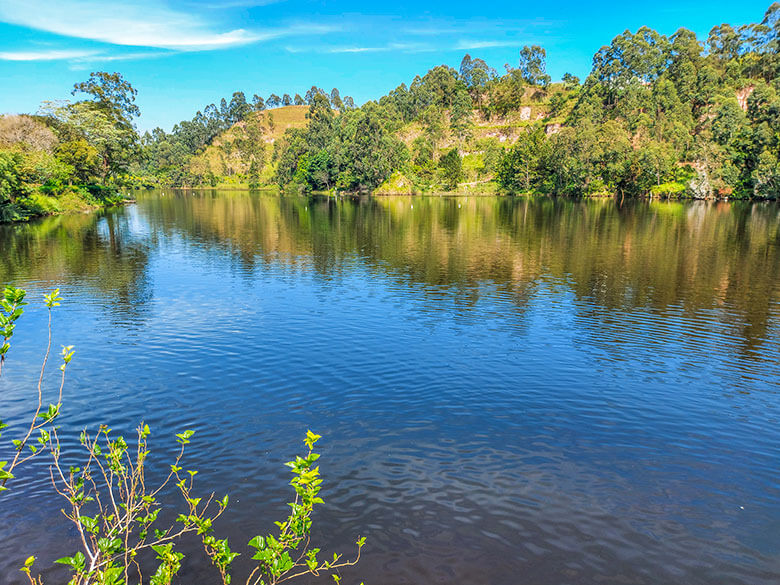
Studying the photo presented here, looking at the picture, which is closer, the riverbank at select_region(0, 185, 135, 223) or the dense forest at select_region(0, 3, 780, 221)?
the riverbank at select_region(0, 185, 135, 223)

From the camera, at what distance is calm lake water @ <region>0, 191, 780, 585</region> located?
11125 millimetres

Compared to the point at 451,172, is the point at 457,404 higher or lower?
lower

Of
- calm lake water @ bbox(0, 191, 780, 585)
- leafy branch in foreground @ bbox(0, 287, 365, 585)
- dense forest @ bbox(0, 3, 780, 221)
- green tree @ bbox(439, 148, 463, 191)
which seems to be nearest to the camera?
leafy branch in foreground @ bbox(0, 287, 365, 585)

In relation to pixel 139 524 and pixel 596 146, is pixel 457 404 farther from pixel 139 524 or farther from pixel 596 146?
pixel 596 146

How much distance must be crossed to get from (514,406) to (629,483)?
16.4 ft

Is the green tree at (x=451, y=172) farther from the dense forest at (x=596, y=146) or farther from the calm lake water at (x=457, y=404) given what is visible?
the calm lake water at (x=457, y=404)

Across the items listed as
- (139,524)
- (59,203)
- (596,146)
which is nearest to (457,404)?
(139,524)

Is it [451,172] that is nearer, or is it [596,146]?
[596,146]

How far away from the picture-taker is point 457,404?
17.8 m

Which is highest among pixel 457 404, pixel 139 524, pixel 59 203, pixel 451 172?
pixel 451 172

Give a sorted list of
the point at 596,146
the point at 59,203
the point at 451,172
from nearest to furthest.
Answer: the point at 59,203, the point at 596,146, the point at 451,172

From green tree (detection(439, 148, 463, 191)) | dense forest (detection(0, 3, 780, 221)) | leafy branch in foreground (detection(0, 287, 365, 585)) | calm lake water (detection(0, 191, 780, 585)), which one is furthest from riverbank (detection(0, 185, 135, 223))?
green tree (detection(439, 148, 463, 191))

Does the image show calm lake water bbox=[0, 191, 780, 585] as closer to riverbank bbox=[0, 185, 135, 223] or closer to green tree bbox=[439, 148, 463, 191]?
riverbank bbox=[0, 185, 135, 223]

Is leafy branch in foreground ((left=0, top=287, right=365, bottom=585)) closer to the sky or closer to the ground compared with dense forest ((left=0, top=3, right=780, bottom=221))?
closer to the ground
